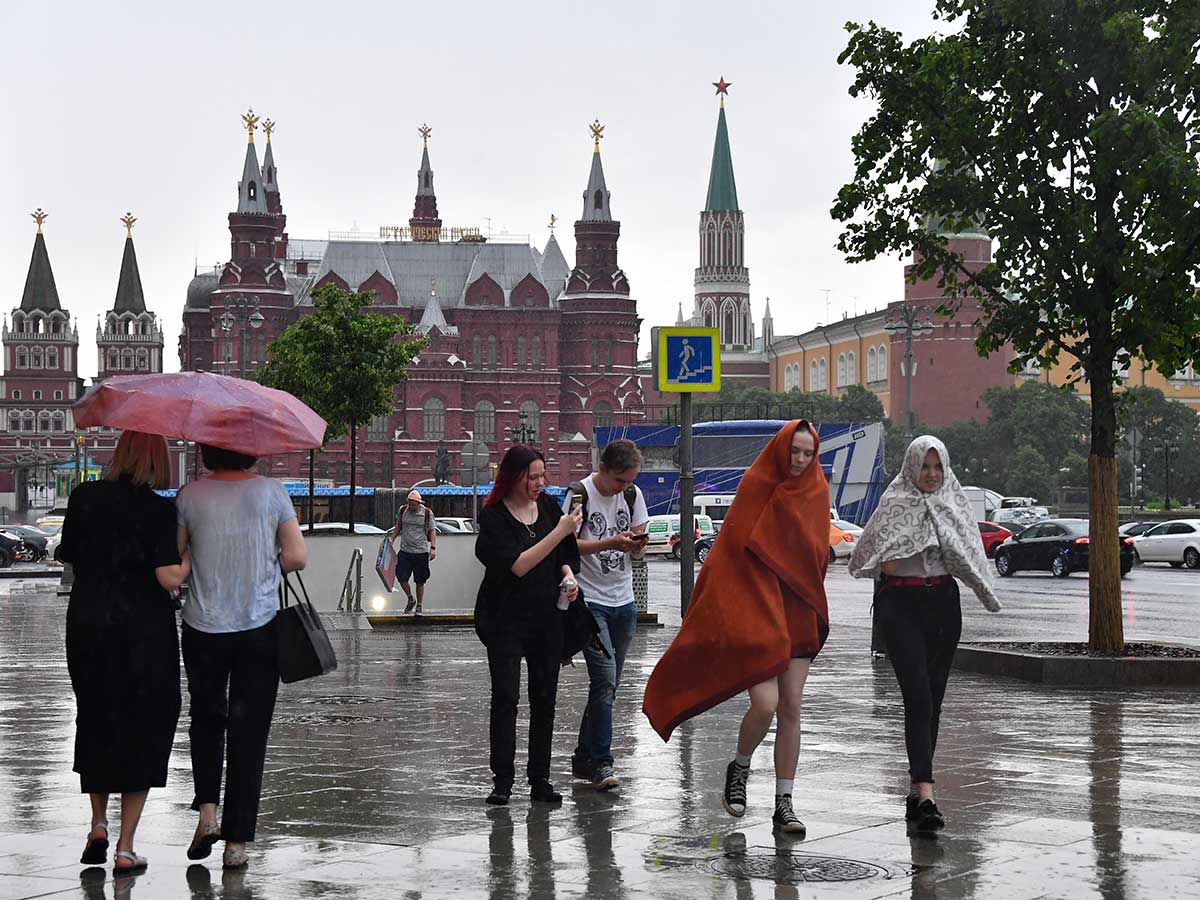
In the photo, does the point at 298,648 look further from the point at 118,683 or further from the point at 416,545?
the point at 416,545

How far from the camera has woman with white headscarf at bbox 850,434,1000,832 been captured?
8266 mm

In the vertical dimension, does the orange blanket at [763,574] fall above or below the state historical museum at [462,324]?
below

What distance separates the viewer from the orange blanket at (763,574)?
8.02 metres

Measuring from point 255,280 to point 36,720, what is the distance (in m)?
114

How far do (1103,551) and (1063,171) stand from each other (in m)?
3.20

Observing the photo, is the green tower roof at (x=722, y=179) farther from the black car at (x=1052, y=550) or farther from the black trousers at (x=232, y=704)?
the black trousers at (x=232, y=704)

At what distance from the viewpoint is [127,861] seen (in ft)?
23.0

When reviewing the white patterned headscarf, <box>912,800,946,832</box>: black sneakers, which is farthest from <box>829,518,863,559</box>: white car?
<box>912,800,946,832</box>: black sneakers

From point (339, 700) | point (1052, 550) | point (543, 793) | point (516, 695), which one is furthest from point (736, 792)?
point (1052, 550)

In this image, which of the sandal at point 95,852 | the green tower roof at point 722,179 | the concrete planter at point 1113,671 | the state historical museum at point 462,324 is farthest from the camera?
the green tower roof at point 722,179

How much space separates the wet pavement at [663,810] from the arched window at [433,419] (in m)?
111

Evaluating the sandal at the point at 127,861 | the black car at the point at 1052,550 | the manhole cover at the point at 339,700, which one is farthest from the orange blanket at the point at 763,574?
the black car at the point at 1052,550

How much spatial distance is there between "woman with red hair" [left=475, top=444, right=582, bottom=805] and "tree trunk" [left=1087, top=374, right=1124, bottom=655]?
751 centimetres

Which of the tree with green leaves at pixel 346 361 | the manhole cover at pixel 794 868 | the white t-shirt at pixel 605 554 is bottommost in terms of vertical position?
the manhole cover at pixel 794 868
